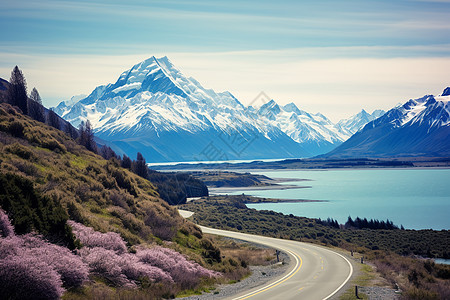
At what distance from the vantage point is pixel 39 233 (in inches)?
720

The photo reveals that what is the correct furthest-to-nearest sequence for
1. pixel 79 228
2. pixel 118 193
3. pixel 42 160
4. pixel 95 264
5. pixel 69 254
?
pixel 118 193 → pixel 42 160 → pixel 79 228 → pixel 95 264 → pixel 69 254

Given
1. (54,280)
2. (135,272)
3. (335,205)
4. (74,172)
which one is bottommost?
(335,205)

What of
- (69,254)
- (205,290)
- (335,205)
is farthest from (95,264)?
(335,205)

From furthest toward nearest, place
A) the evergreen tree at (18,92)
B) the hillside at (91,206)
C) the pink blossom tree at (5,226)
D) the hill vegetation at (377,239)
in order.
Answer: the evergreen tree at (18,92) → the hill vegetation at (377,239) → the hillside at (91,206) → the pink blossom tree at (5,226)

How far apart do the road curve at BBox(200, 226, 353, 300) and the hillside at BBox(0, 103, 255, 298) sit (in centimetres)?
349

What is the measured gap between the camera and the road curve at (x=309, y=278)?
2161 centimetres

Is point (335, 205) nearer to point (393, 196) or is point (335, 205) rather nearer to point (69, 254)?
point (393, 196)

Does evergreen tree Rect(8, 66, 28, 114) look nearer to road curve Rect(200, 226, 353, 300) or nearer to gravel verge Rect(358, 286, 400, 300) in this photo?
road curve Rect(200, 226, 353, 300)

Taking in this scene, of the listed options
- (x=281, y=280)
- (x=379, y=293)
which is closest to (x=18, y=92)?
(x=281, y=280)

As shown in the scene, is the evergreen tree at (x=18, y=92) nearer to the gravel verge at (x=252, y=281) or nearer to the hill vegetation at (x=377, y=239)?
the hill vegetation at (x=377, y=239)

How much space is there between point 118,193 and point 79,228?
11418 millimetres

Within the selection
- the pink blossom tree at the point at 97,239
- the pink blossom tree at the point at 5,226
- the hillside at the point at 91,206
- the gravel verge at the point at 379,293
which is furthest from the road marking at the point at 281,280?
the pink blossom tree at the point at 5,226

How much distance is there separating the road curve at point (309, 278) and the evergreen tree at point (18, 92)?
46930mm

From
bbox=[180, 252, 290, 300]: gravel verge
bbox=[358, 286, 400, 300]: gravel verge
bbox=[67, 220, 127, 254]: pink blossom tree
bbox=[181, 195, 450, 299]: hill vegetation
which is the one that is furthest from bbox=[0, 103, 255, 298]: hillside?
bbox=[181, 195, 450, 299]: hill vegetation
